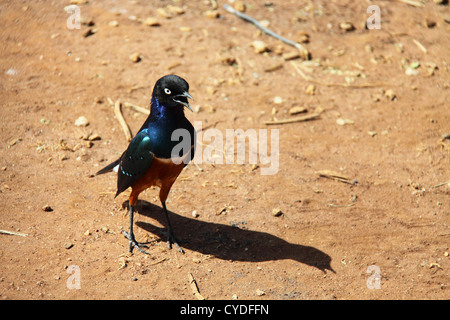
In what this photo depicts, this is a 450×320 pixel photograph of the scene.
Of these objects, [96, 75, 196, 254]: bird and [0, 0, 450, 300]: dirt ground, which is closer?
[96, 75, 196, 254]: bird

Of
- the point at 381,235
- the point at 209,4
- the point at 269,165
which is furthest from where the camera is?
the point at 209,4

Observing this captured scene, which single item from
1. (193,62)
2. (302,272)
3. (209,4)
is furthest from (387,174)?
(209,4)

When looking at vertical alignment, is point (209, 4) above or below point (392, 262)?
above

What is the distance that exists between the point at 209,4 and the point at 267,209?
4.66m

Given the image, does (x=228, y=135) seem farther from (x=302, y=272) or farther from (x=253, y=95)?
(x=302, y=272)

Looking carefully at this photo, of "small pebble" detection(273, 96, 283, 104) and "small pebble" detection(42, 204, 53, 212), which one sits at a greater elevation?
"small pebble" detection(42, 204, 53, 212)

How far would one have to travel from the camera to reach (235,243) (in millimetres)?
5258

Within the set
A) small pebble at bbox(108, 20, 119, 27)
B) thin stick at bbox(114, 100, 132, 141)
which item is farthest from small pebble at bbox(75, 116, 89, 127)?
small pebble at bbox(108, 20, 119, 27)

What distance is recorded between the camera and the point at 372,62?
26.3ft

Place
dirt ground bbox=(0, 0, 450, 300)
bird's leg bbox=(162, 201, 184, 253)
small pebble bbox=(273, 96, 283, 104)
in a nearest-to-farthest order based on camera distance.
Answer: dirt ground bbox=(0, 0, 450, 300), bird's leg bbox=(162, 201, 184, 253), small pebble bbox=(273, 96, 283, 104)

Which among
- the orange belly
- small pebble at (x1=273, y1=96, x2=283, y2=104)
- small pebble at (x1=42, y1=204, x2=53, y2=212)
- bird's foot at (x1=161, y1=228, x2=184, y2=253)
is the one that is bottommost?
small pebble at (x1=273, y1=96, x2=283, y2=104)

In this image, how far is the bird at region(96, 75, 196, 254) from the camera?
461 centimetres

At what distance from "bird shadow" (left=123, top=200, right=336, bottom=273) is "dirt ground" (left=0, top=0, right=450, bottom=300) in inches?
0.7

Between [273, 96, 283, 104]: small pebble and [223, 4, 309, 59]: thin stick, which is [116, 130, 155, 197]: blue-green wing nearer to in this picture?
[273, 96, 283, 104]: small pebble
